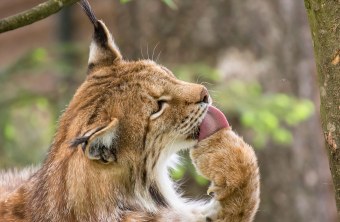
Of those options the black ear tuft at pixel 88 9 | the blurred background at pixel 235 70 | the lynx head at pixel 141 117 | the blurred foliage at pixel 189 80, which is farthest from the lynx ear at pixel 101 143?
the blurred background at pixel 235 70

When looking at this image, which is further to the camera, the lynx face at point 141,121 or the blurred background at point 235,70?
the blurred background at point 235,70

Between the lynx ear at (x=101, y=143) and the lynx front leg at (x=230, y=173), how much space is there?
386 millimetres

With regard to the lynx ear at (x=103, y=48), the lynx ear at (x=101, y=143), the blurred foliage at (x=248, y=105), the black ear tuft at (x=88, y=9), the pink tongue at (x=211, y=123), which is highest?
the black ear tuft at (x=88, y=9)

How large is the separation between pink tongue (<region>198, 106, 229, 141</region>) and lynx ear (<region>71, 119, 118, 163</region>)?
40 centimetres

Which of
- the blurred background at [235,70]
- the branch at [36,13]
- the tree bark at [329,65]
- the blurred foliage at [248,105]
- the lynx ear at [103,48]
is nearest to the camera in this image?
the tree bark at [329,65]

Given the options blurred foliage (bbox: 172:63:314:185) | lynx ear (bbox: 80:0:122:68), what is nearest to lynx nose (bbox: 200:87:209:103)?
lynx ear (bbox: 80:0:122:68)

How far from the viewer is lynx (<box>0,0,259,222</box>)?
3855 millimetres

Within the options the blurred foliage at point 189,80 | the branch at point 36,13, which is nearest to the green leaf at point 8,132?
the blurred foliage at point 189,80

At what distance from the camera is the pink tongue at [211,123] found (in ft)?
13.0

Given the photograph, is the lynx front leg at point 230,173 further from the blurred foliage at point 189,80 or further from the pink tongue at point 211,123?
the blurred foliage at point 189,80

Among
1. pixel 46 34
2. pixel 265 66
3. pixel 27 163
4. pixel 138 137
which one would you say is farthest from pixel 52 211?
pixel 46 34

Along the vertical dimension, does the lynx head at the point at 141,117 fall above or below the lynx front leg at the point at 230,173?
above

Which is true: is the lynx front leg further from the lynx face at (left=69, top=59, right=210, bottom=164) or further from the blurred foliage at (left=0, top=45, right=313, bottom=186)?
the blurred foliage at (left=0, top=45, right=313, bottom=186)

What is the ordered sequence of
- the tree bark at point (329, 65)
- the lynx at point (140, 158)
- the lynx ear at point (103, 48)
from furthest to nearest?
the lynx ear at point (103, 48)
the lynx at point (140, 158)
the tree bark at point (329, 65)
